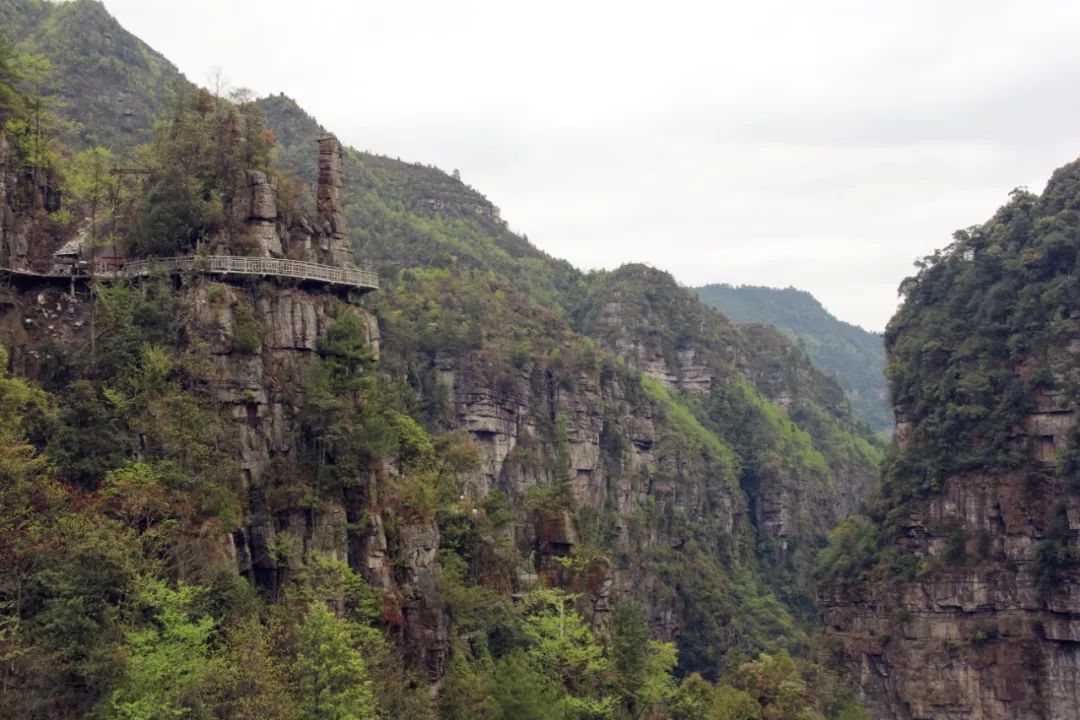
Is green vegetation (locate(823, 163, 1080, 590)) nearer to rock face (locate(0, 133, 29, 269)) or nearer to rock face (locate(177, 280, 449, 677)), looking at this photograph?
Result: rock face (locate(177, 280, 449, 677))

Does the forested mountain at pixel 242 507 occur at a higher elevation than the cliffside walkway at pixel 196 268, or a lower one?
lower

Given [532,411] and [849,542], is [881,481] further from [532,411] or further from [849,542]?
[532,411]

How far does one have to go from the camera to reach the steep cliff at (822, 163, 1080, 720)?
86.4 meters

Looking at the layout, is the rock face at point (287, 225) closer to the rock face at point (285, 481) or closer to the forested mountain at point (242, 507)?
the forested mountain at point (242, 507)

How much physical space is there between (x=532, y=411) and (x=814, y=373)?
85.8 m

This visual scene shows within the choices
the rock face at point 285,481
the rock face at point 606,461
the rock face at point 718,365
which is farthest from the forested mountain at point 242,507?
the rock face at point 718,365

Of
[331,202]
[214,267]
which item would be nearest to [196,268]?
[214,267]

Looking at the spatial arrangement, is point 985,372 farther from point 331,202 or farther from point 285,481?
point 285,481

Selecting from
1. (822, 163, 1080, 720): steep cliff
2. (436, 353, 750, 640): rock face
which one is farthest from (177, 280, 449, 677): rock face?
(822, 163, 1080, 720): steep cliff

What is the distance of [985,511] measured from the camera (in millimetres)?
91062

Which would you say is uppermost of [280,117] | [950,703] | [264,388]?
[280,117]

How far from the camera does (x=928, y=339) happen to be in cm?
10056

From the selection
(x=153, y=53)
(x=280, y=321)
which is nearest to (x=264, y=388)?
(x=280, y=321)

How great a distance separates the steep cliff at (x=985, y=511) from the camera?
86.4m
